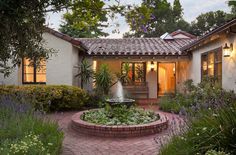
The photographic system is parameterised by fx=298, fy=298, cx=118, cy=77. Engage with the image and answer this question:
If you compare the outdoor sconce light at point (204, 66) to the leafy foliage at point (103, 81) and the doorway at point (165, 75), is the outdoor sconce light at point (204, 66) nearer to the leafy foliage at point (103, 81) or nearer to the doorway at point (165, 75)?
the leafy foliage at point (103, 81)

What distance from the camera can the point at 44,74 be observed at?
1580 centimetres

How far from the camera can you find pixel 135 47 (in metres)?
19.3

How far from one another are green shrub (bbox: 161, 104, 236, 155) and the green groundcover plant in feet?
7.98

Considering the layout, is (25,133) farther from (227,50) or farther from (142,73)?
(142,73)

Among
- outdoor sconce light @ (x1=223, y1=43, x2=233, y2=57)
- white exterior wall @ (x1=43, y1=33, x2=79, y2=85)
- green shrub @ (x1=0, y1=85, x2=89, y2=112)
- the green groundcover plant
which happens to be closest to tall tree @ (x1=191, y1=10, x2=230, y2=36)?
white exterior wall @ (x1=43, y1=33, x2=79, y2=85)

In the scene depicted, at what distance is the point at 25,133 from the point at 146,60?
13210mm

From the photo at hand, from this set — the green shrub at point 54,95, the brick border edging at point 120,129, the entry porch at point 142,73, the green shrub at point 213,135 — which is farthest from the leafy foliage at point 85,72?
the green shrub at point 213,135

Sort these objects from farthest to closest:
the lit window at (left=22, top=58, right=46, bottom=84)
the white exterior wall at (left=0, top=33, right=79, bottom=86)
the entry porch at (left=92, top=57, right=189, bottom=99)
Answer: the entry porch at (left=92, top=57, right=189, bottom=99), the lit window at (left=22, top=58, right=46, bottom=84), the white exterior wall at (left=0, top=33, right=79, bottom=86)

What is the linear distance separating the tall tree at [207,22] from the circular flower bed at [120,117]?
35.0 metres

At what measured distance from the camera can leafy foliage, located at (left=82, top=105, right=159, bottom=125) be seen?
378 inches

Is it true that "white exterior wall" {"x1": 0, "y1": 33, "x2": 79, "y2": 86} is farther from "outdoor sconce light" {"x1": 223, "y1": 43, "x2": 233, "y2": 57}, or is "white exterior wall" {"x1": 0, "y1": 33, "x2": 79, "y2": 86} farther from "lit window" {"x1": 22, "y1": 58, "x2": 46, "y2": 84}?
"outdoor sconce light" {"x1": 223, "y1": 43, "x2": 233, "y2": 57}

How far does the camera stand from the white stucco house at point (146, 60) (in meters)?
12.2

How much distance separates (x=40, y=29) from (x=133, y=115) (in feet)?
20.7

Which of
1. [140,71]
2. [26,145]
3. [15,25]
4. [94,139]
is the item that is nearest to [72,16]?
[15,25]
